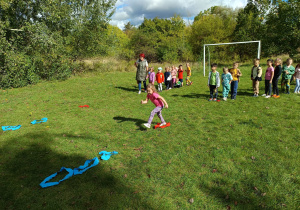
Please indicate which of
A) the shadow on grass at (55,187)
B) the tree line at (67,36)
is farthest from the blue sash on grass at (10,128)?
the tree line at (67,36)

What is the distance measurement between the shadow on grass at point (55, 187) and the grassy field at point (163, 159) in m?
0.02

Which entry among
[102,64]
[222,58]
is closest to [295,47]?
[222,58]

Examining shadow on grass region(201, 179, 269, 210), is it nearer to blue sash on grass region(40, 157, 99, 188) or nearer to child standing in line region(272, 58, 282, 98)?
blue sash on grass region(40, 157, 99, 188)

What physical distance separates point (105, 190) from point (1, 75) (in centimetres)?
1728

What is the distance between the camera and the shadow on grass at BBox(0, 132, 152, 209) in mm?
3398

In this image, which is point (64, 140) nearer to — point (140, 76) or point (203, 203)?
point (203, 203)

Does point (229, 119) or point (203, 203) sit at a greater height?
point (229, 119)

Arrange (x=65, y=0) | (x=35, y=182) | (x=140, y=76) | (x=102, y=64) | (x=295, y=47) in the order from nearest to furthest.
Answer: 1. (x=35, y=182)
2. (x=140, y=76)
3. (x=65, y=0)
4. (x=295, y=47)
5. (x=102, y=64)

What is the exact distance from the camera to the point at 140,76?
11.7 metres

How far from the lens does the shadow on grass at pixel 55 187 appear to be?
3398 millimetres

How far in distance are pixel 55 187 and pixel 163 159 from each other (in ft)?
7.92

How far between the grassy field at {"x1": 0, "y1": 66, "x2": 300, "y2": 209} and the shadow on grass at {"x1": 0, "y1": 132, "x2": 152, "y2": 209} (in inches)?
0.7

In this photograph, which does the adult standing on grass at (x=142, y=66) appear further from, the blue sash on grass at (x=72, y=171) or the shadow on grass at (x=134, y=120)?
the blue sash on grass at (x=72, y=171)

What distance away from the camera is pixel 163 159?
467 cm
